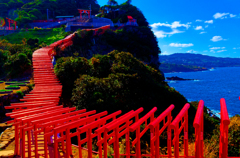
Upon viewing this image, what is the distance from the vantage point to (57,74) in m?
13.3

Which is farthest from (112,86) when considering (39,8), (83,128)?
(39,8)

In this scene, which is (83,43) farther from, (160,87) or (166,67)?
(166,67)

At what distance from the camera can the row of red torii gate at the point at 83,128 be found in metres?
3.06

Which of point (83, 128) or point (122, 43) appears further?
point (122, 43)

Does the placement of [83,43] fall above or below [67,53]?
above

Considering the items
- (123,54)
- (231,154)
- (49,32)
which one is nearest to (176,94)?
(123,54)

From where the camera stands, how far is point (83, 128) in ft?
11.9

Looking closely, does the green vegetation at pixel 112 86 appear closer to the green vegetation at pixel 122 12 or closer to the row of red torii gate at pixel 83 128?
the row of red torii gate at pixel 83 128

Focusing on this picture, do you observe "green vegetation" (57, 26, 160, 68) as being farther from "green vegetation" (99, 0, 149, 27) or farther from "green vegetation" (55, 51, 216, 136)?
"green vegetation" (99, 0, 149, 27)

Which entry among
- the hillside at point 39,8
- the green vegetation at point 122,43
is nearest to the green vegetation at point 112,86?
the green vegetation at point 122,43

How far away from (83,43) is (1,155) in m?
27.3

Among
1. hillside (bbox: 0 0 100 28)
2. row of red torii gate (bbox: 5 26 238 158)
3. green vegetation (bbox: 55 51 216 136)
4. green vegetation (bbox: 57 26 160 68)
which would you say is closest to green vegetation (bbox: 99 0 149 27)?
green vegetation (bbox: 57 26 160 68)

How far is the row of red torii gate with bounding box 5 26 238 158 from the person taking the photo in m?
3.06

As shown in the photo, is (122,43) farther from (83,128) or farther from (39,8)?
(39,8)
